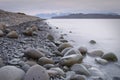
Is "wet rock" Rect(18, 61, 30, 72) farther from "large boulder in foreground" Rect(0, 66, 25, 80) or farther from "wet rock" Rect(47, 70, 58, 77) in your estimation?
"wet rock" Rect(47, 70, 58, 77)

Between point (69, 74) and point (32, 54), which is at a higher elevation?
point (32, 54)

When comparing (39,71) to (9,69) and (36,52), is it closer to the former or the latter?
(9,69)

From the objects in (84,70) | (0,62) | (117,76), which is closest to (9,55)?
(0,62)

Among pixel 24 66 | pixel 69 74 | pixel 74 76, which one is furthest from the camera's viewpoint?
pixel 69 74

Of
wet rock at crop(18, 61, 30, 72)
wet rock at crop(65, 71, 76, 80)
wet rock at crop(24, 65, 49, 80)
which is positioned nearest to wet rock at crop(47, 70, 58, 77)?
wet rock at crop(65, 71, 76, 80)

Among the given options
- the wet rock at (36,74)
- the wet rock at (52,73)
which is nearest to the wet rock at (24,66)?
the wet rock at (52,73)

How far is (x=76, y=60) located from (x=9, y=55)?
190 centimetres

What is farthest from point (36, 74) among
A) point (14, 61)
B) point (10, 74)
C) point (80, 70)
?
point (80, 70)

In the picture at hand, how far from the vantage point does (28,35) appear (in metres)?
11.4

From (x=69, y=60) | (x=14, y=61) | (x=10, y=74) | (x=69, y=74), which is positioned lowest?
(x=69, y=74)

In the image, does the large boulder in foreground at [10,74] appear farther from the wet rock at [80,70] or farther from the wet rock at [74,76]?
the wet rock at [80,70]

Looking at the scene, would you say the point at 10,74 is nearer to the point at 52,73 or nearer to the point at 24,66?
the point at 24,66

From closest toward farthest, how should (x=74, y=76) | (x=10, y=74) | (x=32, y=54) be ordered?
(x=10, y=74)
(x=74, y=76)
(x=32, y=54)

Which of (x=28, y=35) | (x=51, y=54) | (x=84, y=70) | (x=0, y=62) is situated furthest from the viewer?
(x=28, y=35)
